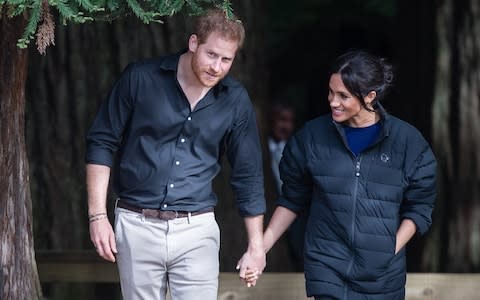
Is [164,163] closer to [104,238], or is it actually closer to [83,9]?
[104,238]

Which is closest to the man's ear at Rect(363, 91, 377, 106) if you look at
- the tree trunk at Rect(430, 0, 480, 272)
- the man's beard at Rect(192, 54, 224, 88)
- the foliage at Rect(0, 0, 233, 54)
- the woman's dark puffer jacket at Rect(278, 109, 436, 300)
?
the woman's dark puffer jacket at Rect(278, 109, 436, 300)

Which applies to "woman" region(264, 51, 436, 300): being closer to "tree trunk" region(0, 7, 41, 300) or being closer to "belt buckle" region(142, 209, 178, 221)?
"belt buckle" region(142, 209, 178, 221)

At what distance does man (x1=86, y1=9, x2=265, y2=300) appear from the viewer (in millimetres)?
4781

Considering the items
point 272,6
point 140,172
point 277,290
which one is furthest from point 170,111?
point 272,6

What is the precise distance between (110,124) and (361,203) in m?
1.05

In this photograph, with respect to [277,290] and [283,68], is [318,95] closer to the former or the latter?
[283,68]

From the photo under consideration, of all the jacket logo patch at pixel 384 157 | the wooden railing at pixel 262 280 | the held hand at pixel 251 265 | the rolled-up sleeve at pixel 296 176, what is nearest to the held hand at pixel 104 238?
the held hand at pixel 251 265

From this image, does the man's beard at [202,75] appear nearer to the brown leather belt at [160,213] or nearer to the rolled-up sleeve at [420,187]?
the brown leather belt at [160,213]

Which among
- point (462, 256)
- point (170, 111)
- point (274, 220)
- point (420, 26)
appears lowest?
point (462, 256)

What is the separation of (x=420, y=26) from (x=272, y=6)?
3.02m

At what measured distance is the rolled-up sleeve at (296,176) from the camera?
505 cm

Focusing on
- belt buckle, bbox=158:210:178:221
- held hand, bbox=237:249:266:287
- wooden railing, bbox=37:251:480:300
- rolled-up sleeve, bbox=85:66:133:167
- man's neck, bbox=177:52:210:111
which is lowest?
wooden railing, bbox=37:251:480:300

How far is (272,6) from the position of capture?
10.7m

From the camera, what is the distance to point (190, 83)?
4.87 m
